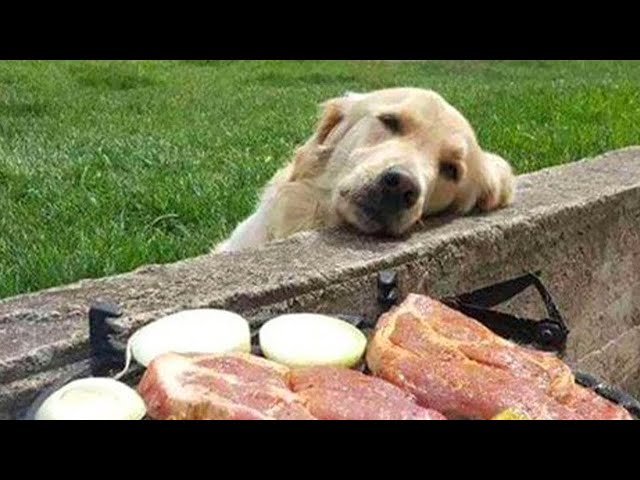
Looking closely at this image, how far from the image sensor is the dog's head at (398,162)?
411 centimetres

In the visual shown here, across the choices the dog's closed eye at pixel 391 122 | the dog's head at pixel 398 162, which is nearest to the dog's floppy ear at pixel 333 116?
the dog's head at pixel 398 162

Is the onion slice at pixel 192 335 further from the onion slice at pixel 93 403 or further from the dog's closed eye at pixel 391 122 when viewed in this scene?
the dog's closed eye at pixel 391 122

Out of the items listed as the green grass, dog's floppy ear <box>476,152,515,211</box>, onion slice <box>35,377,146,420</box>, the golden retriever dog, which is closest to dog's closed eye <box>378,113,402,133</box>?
the golden retriever dog

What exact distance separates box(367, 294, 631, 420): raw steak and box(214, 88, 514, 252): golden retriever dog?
123cm

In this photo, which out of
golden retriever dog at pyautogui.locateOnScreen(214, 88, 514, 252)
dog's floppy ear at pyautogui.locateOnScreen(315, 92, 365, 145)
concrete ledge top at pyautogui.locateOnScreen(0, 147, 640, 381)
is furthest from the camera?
dog's floppy ear at pyautogui.locateOnScreen(315, 92, 365, 145)

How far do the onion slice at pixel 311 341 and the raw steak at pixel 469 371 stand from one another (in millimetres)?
52

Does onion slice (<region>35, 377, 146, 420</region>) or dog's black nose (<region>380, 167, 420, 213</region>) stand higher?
onion slice (<region>35, 377, 146, 420</region>)

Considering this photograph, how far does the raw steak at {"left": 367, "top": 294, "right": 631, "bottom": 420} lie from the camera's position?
261 cm

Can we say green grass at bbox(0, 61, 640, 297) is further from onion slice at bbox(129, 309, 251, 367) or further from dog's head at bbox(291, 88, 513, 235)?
onion slice at bbox(129, 309, 251, 367)

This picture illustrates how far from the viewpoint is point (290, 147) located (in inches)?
325
